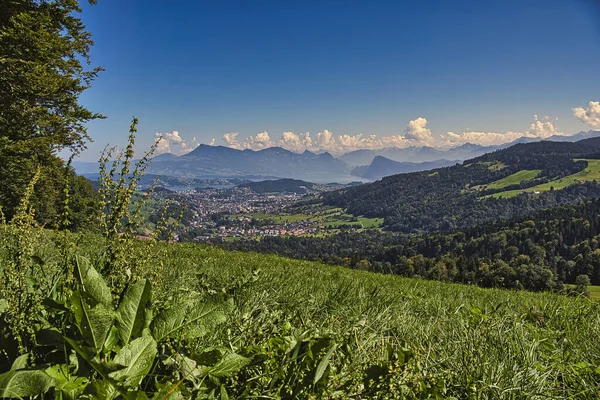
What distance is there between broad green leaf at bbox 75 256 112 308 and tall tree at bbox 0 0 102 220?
15348 mm

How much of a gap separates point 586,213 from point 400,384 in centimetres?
15528

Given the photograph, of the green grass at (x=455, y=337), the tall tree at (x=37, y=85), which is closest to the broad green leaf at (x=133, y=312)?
the green grass at (x=455, y=337)

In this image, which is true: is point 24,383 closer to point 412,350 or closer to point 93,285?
point 93,285

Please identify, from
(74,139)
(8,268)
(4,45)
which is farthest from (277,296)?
(74,139)

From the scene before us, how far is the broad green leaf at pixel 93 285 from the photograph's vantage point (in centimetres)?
139

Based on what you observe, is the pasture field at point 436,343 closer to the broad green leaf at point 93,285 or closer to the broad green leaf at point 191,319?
the broad green leaf at point 191,319

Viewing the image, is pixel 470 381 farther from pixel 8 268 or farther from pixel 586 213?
pixel 586 213

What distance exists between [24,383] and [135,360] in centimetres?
32

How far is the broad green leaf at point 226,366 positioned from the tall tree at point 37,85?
619 inches

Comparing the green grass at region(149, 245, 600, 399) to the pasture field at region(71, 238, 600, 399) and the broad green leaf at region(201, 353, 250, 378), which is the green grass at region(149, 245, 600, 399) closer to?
the pasture field at region(71, 238, 600, 399)

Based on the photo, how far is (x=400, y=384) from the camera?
1530 mm

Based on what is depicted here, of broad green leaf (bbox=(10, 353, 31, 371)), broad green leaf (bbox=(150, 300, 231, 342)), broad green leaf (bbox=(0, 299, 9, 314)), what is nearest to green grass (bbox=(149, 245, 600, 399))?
broad green leaf (bbox=(150, 300, 231, 342))

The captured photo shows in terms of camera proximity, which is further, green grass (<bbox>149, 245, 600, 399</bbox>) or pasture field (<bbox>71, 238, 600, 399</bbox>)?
green grass (<bbox>149, 245, 600, 399</bbox>)

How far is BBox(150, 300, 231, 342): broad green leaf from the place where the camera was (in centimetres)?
153
